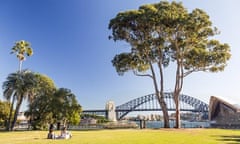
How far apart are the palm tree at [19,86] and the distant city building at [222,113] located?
35562 millimetres

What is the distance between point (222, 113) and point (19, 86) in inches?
1709

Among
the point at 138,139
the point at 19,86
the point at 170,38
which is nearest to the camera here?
the point at 138,139

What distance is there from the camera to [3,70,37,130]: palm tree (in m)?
42.7

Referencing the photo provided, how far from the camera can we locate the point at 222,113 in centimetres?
5641

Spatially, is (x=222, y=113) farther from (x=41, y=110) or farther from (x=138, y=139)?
(x=138, y=139)

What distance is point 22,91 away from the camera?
43094mm

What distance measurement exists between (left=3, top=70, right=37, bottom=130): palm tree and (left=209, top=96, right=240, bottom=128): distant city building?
35562 mm

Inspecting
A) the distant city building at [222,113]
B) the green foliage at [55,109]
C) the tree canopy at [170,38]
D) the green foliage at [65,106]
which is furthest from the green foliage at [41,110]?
the distant city building at [222,113]

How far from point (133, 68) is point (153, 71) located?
5.02m

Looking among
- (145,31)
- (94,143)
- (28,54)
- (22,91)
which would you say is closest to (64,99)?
(22,91)

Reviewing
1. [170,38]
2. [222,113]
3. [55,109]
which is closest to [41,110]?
[55,109]

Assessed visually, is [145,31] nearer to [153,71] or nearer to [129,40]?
[129,40]

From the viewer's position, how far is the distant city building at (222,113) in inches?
2014

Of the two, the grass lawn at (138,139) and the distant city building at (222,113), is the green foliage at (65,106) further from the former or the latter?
the distant city building at (222,113)
